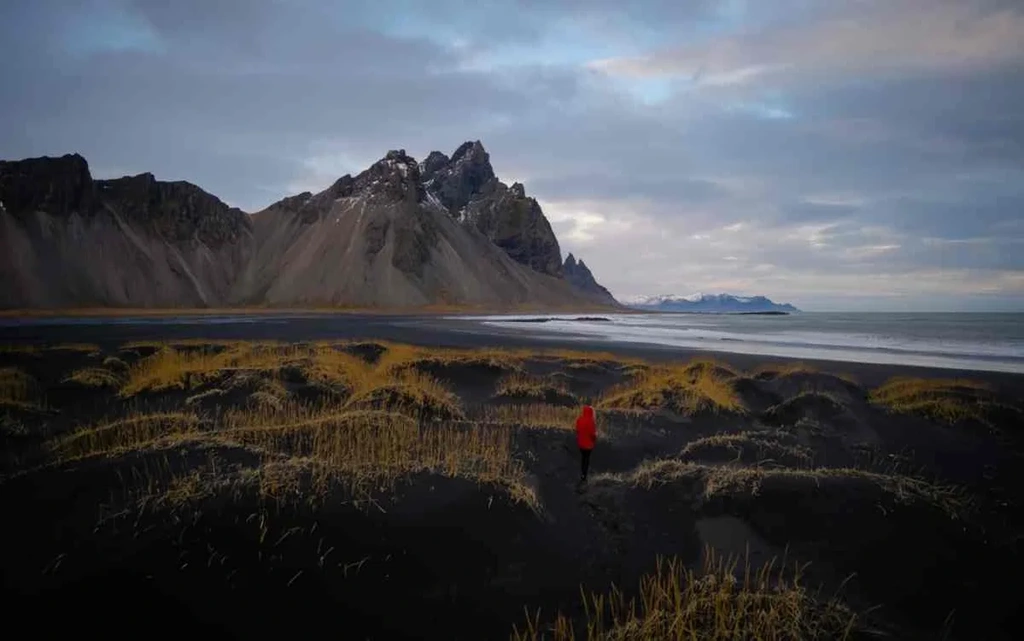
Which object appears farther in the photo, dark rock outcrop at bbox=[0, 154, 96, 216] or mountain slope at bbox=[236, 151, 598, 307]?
mountain slope at bbox=[236, 151, 598, 307]

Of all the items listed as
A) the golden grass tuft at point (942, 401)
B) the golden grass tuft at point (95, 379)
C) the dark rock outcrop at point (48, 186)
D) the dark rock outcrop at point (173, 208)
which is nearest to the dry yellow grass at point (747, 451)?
the golden grass tuft at point (942, 401)

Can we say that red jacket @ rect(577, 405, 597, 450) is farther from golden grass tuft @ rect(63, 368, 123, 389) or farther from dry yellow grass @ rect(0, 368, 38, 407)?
golden grass tuft @ rect(63, 368, 123, 389)

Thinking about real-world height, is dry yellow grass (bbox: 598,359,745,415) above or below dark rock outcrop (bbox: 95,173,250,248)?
below

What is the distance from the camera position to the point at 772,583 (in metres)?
6.83

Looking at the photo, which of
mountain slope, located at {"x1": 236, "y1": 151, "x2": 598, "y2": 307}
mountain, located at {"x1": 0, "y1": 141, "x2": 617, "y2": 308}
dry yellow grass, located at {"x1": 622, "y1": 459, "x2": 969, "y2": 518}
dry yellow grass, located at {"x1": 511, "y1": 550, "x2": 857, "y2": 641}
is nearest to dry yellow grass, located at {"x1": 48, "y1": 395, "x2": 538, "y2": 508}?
dry yellow grass, located at {"x1": 511, "y1": 550, "x2": 857, "y2": 641}

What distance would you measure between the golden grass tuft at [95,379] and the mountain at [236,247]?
98157mm

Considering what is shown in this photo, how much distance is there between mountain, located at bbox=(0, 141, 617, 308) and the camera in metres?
107

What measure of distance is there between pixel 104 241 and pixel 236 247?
32.0 meters

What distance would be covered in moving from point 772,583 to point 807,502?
270cm

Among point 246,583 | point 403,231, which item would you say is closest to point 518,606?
point 246,583

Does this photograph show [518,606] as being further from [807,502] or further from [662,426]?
[662,426]

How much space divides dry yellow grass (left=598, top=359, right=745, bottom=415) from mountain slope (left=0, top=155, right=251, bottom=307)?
368 ft

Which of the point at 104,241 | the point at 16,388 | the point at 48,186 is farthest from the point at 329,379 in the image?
the point at 48,186

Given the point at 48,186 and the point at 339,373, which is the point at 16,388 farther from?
the point at 48,186
